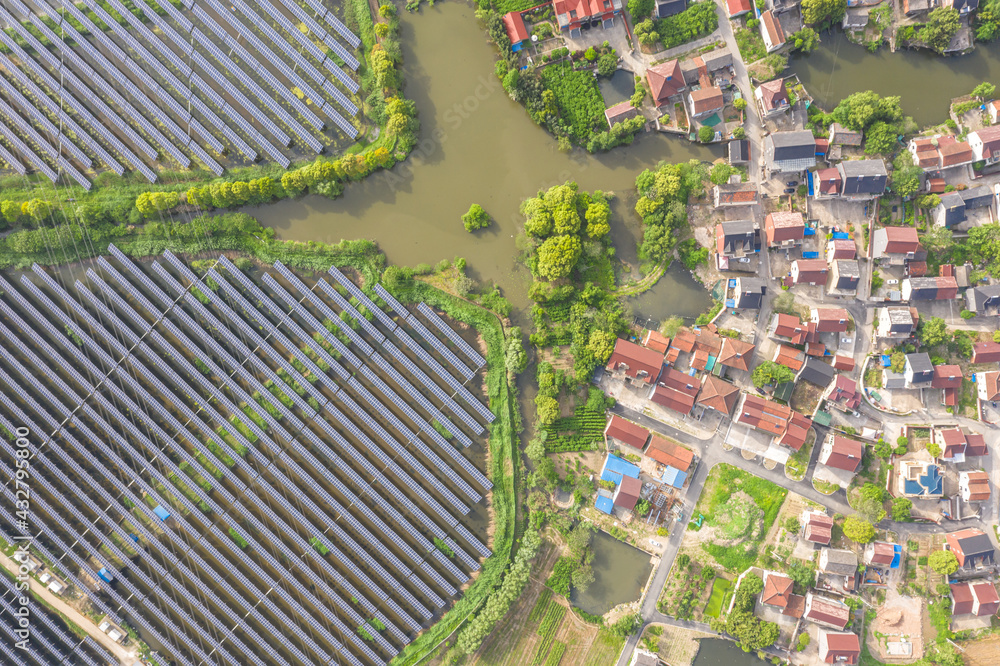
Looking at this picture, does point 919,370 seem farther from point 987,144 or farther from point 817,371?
point 987,144

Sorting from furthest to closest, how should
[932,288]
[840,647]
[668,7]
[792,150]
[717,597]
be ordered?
[717,597]
[668,7]
[792,150]
[932,288]
[840,647]

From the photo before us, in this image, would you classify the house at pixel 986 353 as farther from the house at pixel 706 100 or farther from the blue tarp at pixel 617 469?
the blue tarp at pixel 617 469

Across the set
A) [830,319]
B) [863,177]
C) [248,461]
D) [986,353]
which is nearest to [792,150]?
[863,177]

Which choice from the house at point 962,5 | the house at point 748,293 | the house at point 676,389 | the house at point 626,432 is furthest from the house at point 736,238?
the house at point 962,5

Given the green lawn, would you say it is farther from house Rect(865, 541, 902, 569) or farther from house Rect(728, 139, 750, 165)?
house Rect(728, 139, 750, 165)

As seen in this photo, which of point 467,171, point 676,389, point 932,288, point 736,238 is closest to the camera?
point 736,238

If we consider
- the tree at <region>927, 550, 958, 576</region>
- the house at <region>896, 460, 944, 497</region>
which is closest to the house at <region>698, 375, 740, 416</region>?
the house at <region>896, 460, 944, 497</region>

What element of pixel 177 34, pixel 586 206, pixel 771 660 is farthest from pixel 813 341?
pixel 177 34
